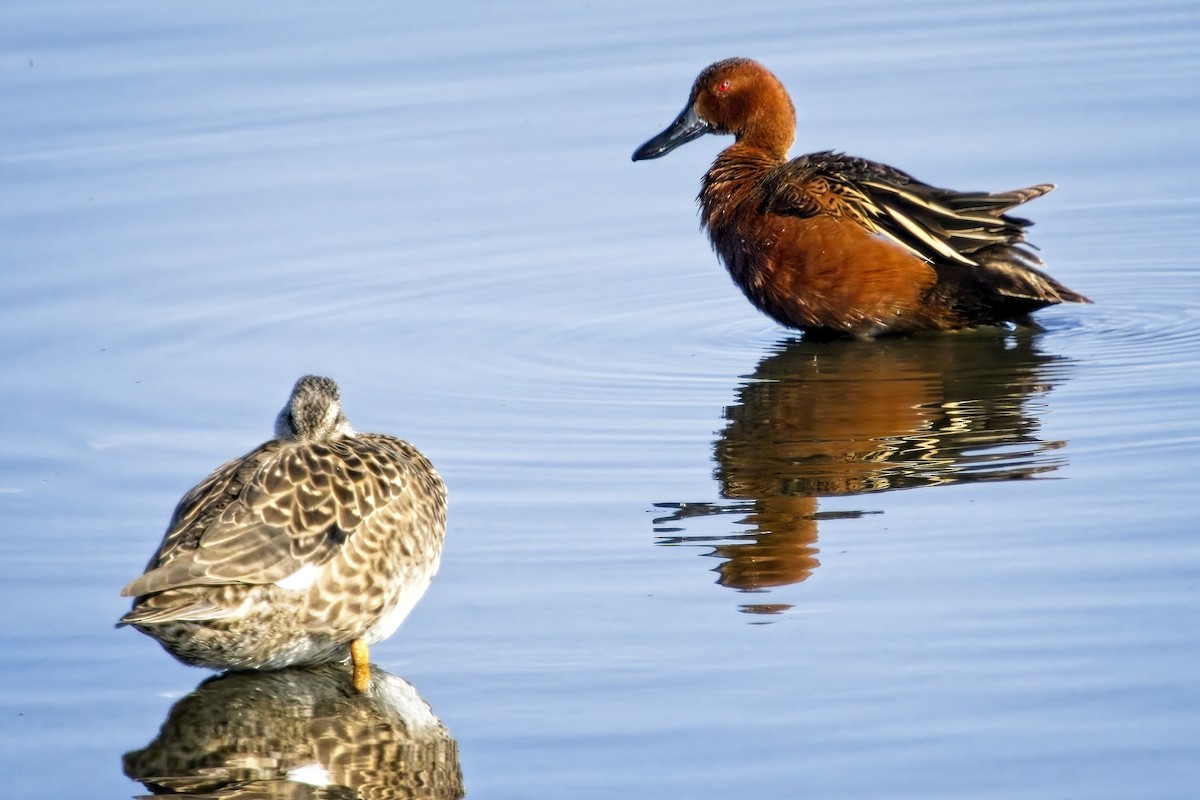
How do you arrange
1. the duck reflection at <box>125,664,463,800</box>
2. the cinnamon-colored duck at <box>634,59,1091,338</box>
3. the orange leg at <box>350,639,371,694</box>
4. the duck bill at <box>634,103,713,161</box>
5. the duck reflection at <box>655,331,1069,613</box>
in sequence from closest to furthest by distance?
the duck reflection at <box>125,664,463,800</box>
the orange leg at <box>350,639,371,694</box>
the duck reflection at <box>655,331,1069,613</box>
the cinnamon-colored duck at <box>634,59,1091,338</box>
the duck bill at <box>634,103,713,161</box>

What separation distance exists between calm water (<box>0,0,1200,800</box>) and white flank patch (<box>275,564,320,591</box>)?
14.5 inches

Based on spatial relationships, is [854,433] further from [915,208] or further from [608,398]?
[915,208]

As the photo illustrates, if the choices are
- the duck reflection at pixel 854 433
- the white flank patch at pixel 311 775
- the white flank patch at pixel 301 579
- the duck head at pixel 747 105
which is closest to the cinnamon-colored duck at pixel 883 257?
the duck reflection at pixel 854 433

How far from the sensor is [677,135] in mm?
11656

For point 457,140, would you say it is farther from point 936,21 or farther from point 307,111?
point 936,21

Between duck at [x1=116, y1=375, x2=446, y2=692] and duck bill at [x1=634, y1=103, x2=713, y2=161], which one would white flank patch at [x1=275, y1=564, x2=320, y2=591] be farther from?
duck bill at [x1=634, y1=103, x2=713, y2=161]

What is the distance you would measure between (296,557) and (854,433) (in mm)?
2958

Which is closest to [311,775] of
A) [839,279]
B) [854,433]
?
[854,433]

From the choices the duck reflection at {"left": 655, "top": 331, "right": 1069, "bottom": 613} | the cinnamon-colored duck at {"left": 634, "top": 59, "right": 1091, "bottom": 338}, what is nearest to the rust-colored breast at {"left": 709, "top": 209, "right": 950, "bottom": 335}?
the cinnamon-colored duck at {"left": 634, "top": 59, "right": 1091, "bottom": 338}

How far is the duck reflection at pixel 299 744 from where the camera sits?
550cm

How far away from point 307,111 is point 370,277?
314 cm

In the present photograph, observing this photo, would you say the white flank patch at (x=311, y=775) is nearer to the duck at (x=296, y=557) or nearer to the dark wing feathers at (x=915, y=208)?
the duck at (x=296, y=557)

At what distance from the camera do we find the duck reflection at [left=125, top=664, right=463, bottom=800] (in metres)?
5.50

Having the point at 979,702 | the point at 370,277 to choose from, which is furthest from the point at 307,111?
the point at 979,702
